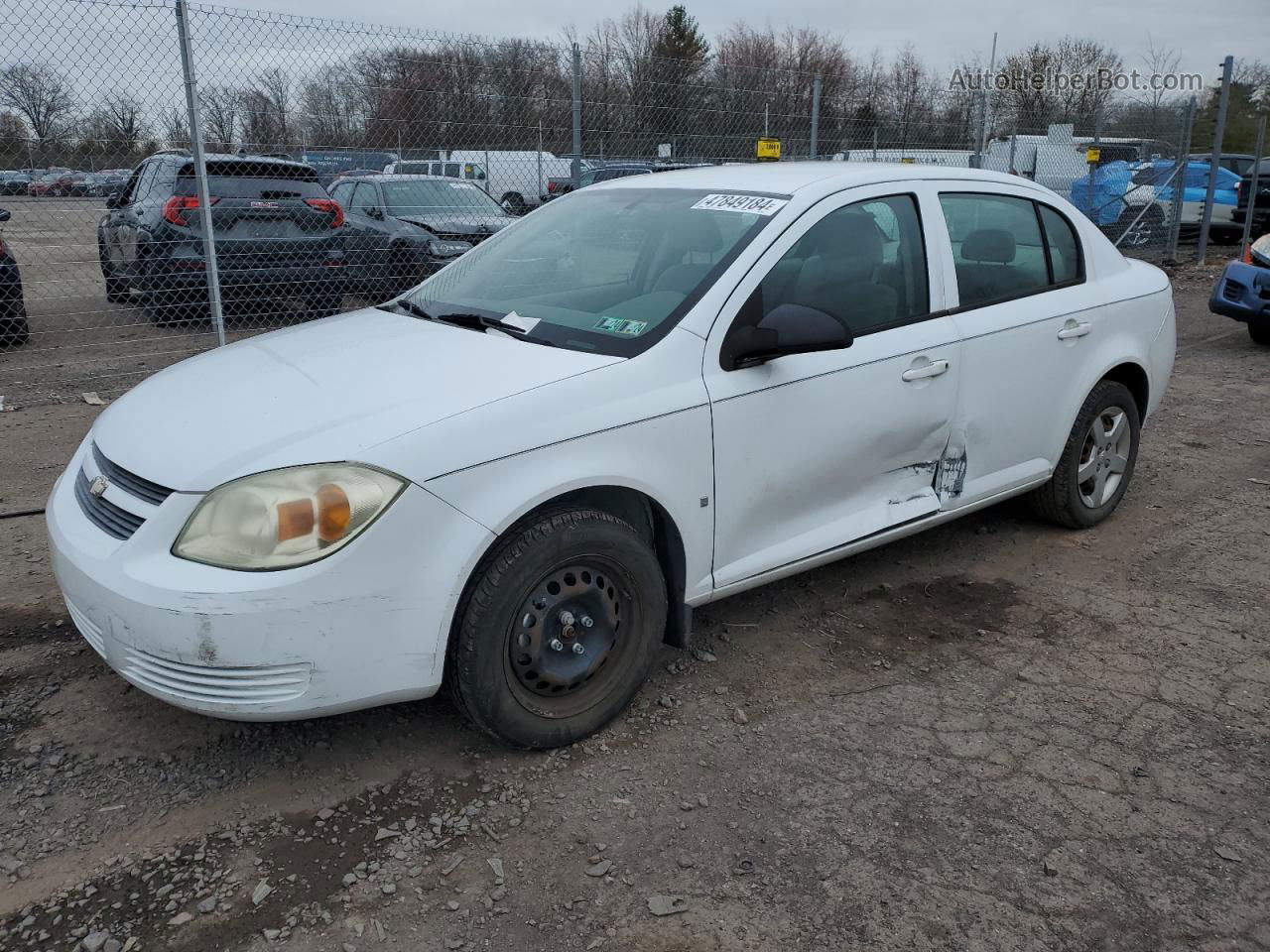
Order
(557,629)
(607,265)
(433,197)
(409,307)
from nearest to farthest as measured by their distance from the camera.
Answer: (557,629)
(607,265)
(409,307)
(433,197)

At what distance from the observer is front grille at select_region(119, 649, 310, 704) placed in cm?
263

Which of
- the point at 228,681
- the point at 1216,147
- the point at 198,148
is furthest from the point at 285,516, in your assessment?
the point at 1216,147

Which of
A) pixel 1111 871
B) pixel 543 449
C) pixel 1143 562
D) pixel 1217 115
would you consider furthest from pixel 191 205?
pixel 1217 115

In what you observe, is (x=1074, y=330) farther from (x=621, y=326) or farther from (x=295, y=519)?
(x=295, y=519)

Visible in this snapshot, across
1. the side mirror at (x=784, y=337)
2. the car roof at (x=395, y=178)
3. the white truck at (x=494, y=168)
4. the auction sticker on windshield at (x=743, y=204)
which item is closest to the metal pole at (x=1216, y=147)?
the white truck at (x=494, y=168)

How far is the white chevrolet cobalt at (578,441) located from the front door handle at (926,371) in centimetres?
2

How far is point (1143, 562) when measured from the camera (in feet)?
15.4

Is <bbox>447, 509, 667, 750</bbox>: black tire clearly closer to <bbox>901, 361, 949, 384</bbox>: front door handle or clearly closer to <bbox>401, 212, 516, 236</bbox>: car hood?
<bbox>901, 361, 949, 384</bbox>: front door handle

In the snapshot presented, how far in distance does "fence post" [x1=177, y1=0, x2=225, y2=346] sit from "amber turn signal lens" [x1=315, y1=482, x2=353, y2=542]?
4839mm

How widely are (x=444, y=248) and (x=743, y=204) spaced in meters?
7.22

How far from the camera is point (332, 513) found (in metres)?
2.64

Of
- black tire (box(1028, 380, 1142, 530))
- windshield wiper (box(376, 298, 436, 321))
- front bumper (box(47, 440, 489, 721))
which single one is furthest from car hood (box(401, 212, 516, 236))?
front bumper (box(47, 440, 489, 721))

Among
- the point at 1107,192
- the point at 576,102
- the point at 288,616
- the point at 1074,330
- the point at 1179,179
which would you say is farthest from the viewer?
the point at 1107,192

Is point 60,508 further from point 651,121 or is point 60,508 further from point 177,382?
point 651,121
